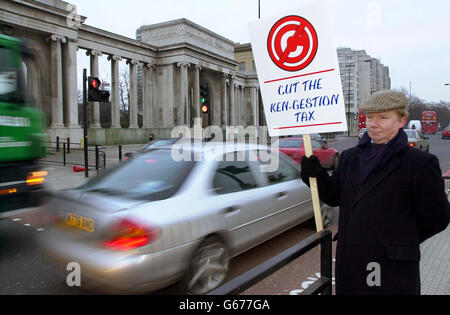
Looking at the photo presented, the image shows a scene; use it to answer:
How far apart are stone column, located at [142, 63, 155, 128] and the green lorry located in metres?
35.7

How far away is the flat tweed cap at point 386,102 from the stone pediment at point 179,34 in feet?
134

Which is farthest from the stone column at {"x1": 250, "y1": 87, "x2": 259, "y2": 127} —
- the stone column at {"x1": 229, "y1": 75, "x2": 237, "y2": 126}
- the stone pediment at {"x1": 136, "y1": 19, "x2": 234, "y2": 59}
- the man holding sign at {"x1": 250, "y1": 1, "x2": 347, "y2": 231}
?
the man holding sign at {"x1": 250, "y1": 1, "x2": 347, "y2": 231}

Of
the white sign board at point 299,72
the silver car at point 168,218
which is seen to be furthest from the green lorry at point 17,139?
the white sign board at point 299,72

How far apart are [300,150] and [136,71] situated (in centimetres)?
3023

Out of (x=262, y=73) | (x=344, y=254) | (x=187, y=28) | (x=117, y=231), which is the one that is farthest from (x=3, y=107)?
(x=187, y=28)

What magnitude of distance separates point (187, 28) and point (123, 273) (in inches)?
1631

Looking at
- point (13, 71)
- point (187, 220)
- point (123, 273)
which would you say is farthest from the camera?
point (13, 71)

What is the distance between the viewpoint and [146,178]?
409 cm

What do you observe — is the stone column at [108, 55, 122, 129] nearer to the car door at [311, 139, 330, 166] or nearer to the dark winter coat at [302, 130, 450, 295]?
the car door at [311, 139, 330, 166]

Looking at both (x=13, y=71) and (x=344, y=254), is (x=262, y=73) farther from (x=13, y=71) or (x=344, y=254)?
(x=13, y=71)

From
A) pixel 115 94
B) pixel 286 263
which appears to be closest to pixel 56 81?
pixel 115 94

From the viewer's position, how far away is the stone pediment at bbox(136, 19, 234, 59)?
4073 cm

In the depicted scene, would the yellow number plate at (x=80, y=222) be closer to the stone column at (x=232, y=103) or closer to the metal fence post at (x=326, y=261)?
the metal fence post at (x=326, y=261)

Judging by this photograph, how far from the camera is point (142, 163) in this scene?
14.7ft
